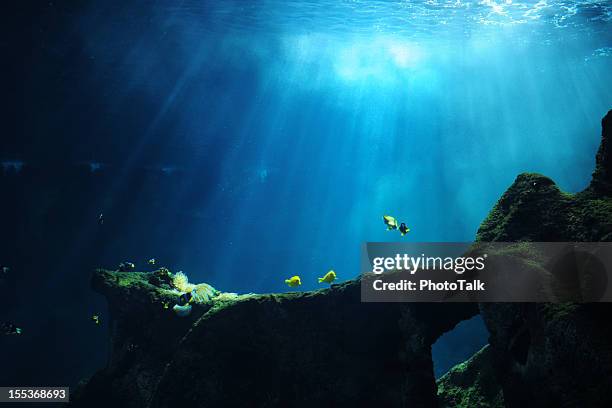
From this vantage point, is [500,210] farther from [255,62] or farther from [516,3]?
[255,62]

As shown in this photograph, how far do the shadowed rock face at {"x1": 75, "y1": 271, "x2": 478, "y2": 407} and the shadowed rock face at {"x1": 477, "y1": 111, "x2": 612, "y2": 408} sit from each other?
3.10 feet

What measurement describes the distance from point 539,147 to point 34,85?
95.4 meters

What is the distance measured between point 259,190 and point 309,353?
43089 mm

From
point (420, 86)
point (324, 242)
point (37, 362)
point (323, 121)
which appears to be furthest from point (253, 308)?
point (324, 242)

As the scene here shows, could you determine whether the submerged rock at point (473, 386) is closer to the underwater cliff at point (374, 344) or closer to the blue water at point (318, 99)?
the underwater cliff at point (374, 344)

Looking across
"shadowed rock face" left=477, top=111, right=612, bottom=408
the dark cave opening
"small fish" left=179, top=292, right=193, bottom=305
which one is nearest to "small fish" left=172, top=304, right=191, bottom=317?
"small fish" left=179, top=292, right=193, bottom=305

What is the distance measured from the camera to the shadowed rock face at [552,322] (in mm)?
3469

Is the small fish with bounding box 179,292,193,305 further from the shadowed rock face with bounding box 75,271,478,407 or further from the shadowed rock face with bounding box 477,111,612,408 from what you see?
the shadowed rock face with bounding box 477,111,612,408

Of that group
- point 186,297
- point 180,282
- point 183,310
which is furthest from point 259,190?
point 186,297

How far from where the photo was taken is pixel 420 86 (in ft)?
158

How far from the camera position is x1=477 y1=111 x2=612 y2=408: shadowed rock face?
3469 mm

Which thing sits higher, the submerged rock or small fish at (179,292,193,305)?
small fish at (179,292,193,305)

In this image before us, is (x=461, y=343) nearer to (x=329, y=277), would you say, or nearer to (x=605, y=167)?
(x=329, y=277)

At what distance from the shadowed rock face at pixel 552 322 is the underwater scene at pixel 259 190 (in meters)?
0.02
